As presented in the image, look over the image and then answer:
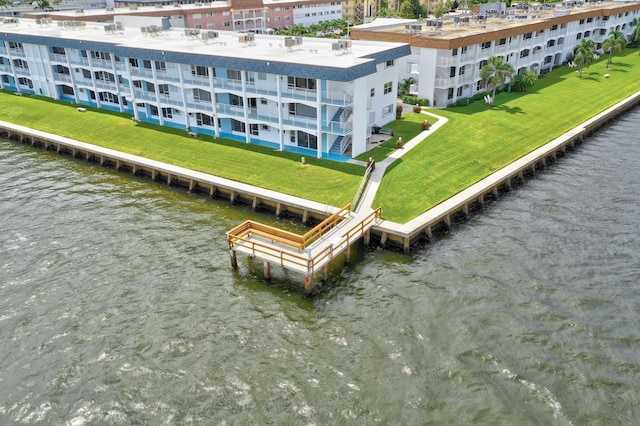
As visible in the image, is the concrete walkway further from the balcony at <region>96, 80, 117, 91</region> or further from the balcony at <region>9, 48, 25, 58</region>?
the balcony at <region>9, 48, 25, 58</region>

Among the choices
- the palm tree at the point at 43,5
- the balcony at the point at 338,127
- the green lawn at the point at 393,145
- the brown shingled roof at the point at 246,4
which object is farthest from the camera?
the palm tree at the point at 43,5

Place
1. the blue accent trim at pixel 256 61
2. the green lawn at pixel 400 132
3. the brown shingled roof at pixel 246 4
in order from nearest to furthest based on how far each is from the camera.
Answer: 1. the blue accent trim at pixel 256 61
2. the green lawn at pixel 400 132
3. the brown shingled roof at pixel 246 4

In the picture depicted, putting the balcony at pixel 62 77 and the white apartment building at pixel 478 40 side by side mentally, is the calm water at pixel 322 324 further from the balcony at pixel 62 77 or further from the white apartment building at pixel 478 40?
the balcony at pixel 62 77

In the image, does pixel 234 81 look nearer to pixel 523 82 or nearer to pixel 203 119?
pixel 203 119

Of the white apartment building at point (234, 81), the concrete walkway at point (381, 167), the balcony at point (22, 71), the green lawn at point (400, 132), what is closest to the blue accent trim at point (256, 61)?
the white apartment building at point (234, 81)

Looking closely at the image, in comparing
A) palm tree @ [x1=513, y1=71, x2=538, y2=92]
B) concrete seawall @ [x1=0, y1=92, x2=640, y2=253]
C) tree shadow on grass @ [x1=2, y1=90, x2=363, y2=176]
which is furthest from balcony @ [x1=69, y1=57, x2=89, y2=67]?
palm tree @ [x1=513, y1=71, x2=538, y2=92]

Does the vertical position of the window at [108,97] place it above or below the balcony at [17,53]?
below
